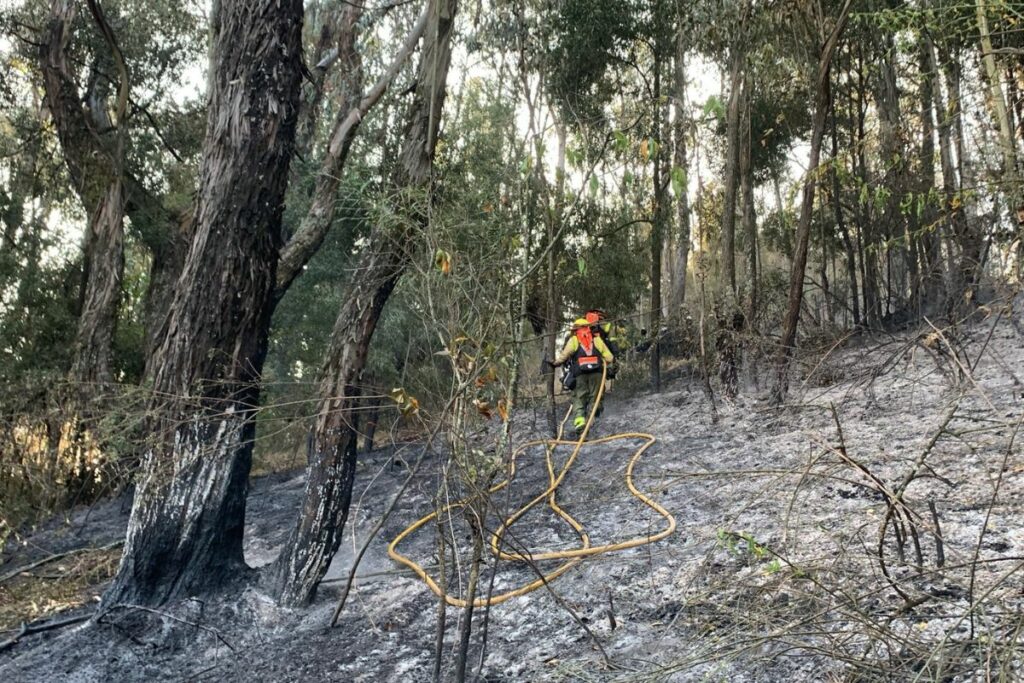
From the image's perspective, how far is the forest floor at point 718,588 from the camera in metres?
3.50

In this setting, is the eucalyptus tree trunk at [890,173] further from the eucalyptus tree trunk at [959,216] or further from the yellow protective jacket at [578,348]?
the yellow protective jacket at [578,348]

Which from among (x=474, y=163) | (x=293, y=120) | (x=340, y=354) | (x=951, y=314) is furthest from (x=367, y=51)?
(x=951, y=314)

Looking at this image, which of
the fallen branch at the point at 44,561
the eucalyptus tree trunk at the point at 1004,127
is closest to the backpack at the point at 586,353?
the eucalyptus tree trunk at the point at 1004,127

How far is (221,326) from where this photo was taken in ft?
20.5

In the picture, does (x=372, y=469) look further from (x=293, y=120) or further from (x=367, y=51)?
(x=367, y=51)

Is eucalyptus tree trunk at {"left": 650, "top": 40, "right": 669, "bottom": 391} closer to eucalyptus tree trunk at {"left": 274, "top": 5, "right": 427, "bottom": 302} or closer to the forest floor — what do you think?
the forest floor

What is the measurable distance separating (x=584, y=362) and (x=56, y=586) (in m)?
6.11

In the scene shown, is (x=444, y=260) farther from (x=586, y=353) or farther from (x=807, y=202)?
(x=807, y=202)

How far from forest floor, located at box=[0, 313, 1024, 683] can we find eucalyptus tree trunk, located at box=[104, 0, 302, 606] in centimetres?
40

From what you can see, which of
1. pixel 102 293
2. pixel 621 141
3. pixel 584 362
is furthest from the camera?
pixel 102 293

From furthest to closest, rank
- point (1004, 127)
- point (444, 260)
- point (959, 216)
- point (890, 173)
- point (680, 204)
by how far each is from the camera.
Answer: point (680, 204), point (890, 173), point (959, 216), point (1004, 127), point (444, 260)

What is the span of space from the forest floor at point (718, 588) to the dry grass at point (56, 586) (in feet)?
0.38

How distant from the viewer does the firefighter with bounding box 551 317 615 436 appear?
1054 cm

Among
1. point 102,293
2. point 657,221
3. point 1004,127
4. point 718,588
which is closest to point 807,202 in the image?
point 1004,127
